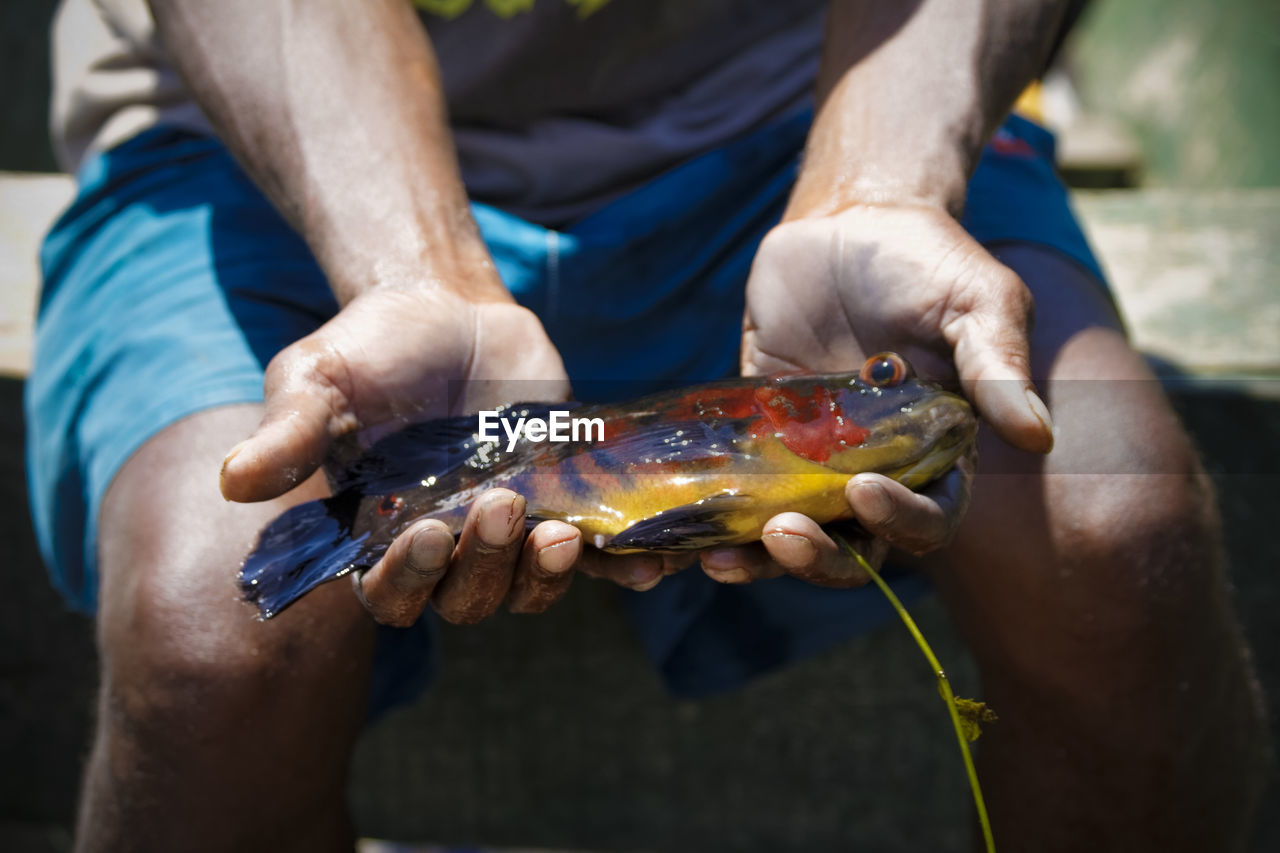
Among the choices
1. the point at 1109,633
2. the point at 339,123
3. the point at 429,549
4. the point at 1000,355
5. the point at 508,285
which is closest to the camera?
the point at 429,549

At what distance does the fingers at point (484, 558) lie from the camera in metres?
1.32

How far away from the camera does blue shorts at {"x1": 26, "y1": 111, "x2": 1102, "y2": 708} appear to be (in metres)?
1.85

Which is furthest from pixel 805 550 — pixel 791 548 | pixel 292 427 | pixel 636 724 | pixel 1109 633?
pixel 636 724

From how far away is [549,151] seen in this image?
2139mm

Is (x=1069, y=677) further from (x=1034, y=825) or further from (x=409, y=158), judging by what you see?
(x=409, y=158)

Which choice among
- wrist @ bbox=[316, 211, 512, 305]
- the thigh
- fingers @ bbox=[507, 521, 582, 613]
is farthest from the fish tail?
the thigh

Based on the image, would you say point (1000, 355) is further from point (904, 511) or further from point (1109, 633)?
point (1109, 633)

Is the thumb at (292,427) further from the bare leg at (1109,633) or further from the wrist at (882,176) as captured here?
the bare leg at (1109,633)

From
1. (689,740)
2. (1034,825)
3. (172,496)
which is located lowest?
(689,740)

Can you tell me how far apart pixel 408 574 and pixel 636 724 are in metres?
1.39

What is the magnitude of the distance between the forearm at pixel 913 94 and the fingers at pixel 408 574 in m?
0.97

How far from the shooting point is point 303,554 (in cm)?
148

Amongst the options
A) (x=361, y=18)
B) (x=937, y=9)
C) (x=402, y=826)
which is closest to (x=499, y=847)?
(x=402, y=826)

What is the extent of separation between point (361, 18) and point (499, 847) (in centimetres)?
218
